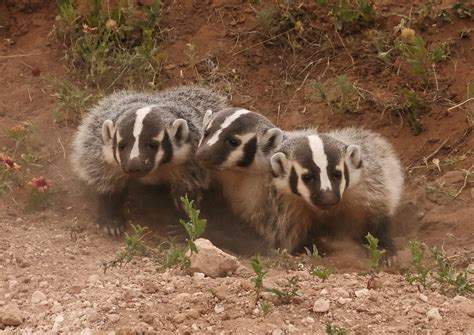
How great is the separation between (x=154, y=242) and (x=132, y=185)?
516 millimetres

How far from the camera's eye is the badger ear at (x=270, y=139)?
177 inches

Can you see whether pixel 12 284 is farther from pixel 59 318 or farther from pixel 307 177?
pixel 307 177

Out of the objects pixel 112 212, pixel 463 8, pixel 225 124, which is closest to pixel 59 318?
pixel 225 124

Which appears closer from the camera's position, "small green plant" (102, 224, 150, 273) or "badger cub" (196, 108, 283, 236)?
"small green plant" (102, 224, 150, 273)

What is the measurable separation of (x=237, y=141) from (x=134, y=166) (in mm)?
531

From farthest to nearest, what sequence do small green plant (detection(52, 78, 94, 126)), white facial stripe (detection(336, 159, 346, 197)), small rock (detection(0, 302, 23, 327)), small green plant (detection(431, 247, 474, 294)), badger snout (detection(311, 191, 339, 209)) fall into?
small green plant (detection(52, 78, 94, 126)), white facial stripe (detection(336, 159, 346, 197)), badger snout (detection(311, 191, 339, 209)), small green plant (detection(431, 247, 474, 294)), small rock (detection(0, 302, 23, 327))

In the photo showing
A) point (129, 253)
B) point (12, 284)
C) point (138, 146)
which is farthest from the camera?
point (138, 146)

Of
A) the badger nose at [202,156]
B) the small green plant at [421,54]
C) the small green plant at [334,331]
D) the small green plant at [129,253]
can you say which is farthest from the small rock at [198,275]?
the small green plant at [421,54]

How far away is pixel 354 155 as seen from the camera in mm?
4277

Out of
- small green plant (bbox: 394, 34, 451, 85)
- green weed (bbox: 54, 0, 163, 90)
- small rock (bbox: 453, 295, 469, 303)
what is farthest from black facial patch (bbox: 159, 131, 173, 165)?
small rock (bbox: 453, 295, 469, 303)

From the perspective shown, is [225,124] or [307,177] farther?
[225,124]

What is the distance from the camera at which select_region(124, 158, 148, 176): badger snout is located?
4.32 metres

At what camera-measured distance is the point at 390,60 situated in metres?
5.57

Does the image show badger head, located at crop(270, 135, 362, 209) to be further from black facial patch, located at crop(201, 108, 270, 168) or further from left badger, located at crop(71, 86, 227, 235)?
left badger, located at crop(71, 86, 227, 235)
